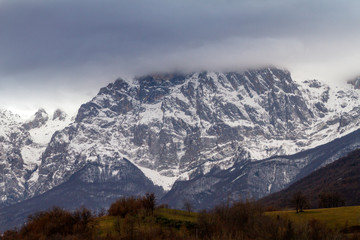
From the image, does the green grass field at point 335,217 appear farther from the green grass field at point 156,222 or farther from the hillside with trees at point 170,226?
the green grass field at point 156,222

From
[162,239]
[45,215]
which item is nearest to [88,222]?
[45,215]

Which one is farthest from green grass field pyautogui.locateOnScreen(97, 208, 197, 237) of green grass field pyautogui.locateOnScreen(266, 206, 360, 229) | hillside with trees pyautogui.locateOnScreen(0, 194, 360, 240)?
green grass field pyautogui.locateOnScreen(266, 206, 360, 229)

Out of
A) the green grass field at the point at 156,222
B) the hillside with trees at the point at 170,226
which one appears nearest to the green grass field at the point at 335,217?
the hillside with trees at the point at 170,226

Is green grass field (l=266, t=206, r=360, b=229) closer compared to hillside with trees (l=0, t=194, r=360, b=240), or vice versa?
hillside with trees (l=0, t=194, r=360, b=240)

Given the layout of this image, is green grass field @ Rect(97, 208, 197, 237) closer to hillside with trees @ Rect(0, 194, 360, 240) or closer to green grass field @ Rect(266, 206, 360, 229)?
hillside with trees @ Rect(0, 194, 360, 240)

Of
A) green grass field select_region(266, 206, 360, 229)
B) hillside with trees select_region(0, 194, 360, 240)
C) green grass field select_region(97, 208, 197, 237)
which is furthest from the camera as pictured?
green grass field select_region(266, 206, 360, 229)

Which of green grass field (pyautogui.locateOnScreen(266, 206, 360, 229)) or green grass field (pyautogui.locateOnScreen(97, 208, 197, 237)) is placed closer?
green grass field (pyautogui.locateOnScreen(97, 208, 197, 237))

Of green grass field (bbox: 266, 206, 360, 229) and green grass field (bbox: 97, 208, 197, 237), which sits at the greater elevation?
green grass field (bbox: 97, 208, 197, 237)

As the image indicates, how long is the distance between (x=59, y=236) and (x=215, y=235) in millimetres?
33100

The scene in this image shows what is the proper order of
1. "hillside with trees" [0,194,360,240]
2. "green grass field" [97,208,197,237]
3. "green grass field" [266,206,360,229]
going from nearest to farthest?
"hillside with trees" [0,194,360,240] < "green grass field" [97,208,197,237] < "green grass field" [266,206,360,229]

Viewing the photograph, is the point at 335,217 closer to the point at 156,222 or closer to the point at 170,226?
the point at 170,226

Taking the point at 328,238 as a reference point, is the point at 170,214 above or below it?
above

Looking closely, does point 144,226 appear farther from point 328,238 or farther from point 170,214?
point 328,238

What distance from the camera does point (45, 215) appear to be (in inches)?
5458
